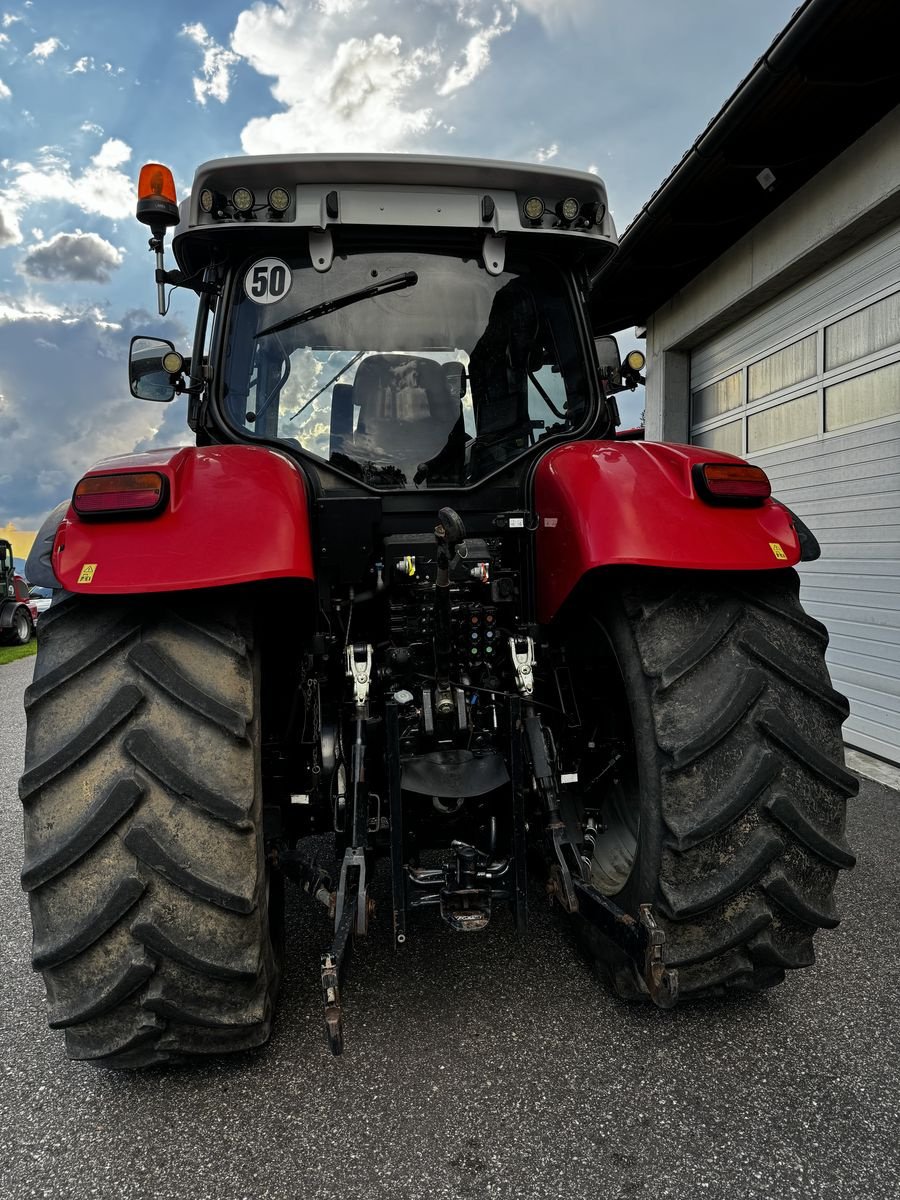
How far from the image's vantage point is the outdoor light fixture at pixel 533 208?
2396mm

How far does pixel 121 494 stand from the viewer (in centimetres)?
175

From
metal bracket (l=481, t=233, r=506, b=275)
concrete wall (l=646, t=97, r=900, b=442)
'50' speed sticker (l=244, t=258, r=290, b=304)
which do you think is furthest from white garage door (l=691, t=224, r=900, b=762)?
'50' speed sticker (l=244, t=258, r=290, b=304)

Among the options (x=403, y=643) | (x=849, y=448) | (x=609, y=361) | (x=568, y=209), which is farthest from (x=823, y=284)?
(x=403, y=643)

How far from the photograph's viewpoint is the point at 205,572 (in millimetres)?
1693

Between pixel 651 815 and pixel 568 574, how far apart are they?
629 millimetres

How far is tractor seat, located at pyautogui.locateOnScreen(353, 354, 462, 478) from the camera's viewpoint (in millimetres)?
2361

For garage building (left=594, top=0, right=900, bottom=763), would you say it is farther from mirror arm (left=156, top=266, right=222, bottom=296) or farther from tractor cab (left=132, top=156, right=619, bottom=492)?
mirror arm (left=156, top=266, right=222, bottom=296)

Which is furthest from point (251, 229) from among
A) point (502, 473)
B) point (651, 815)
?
→ point (651, 815)

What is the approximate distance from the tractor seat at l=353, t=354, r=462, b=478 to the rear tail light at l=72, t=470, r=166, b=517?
2.45ft

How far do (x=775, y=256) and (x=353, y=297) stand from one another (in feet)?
15.3

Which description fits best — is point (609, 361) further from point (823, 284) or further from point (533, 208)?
point (823, 284)

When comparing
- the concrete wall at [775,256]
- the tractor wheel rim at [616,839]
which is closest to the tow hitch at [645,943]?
the tractor wheel rim at [616,839]

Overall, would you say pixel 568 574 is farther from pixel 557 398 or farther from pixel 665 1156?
pixel 665 1156

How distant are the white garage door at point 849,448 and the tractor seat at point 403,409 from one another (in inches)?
140
